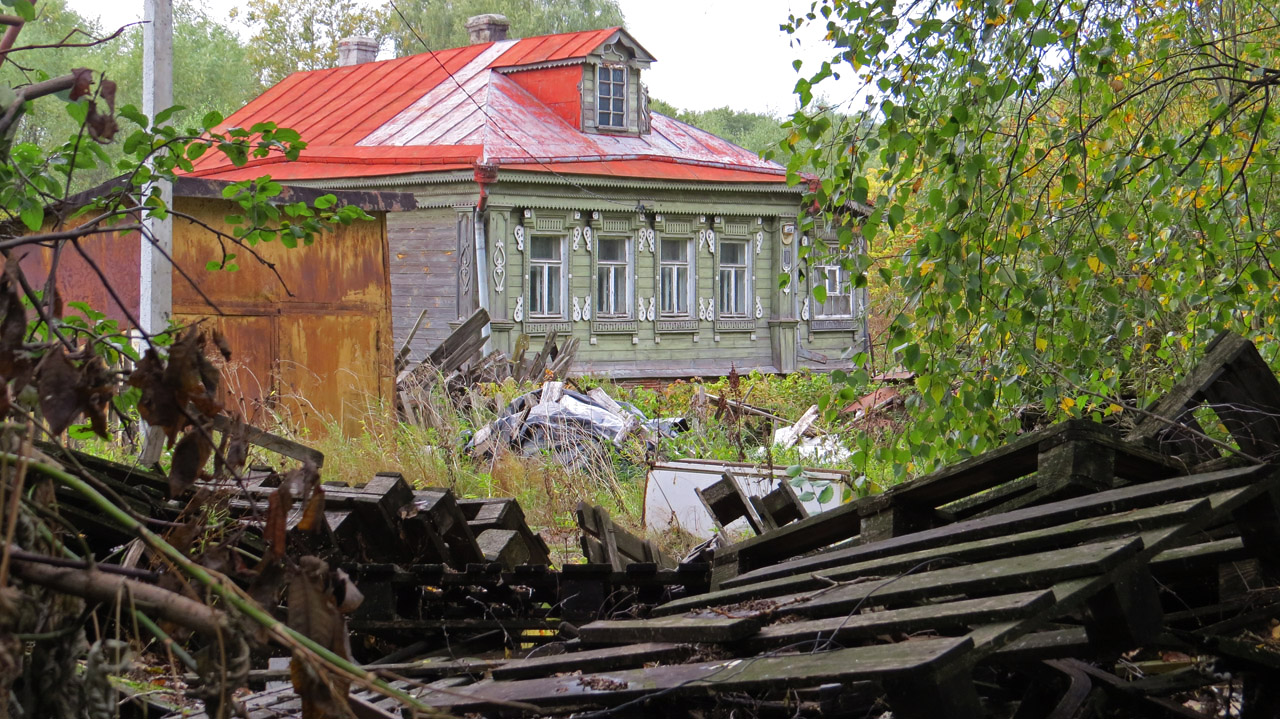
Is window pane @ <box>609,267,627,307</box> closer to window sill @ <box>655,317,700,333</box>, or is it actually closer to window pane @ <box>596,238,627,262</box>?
window pane @ <box>596,238,627,262</box>

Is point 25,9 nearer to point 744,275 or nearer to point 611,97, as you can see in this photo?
point 611,97

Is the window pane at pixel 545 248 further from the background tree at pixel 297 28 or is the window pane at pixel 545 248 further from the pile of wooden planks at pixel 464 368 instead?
the background tree at pixel 297 28

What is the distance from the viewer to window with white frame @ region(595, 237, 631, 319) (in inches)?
821

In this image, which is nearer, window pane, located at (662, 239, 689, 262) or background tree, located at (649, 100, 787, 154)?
window pane, located at (662, 239, 689, 262)

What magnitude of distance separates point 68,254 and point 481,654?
9.07 metres

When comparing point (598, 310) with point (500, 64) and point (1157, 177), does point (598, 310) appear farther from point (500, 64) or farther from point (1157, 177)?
point (1157, 177)

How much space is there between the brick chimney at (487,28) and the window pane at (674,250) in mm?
7060

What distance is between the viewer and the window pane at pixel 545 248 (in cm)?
2009

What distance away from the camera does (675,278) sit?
21.7 m

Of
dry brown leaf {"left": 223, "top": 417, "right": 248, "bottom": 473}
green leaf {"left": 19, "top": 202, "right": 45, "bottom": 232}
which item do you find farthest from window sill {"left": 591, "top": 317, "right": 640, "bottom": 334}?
dry brown leaf {"left": 223, "top": 417, "right": 248, "bottom": 473}

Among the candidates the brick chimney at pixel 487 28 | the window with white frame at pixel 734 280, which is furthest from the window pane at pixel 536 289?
the brick chimney at pixel 487 28

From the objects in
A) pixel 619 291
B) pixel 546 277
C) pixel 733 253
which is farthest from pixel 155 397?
pixel 733 253

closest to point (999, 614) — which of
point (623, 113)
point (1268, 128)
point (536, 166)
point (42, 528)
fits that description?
point (42, 528)

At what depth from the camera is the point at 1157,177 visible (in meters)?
4.83
